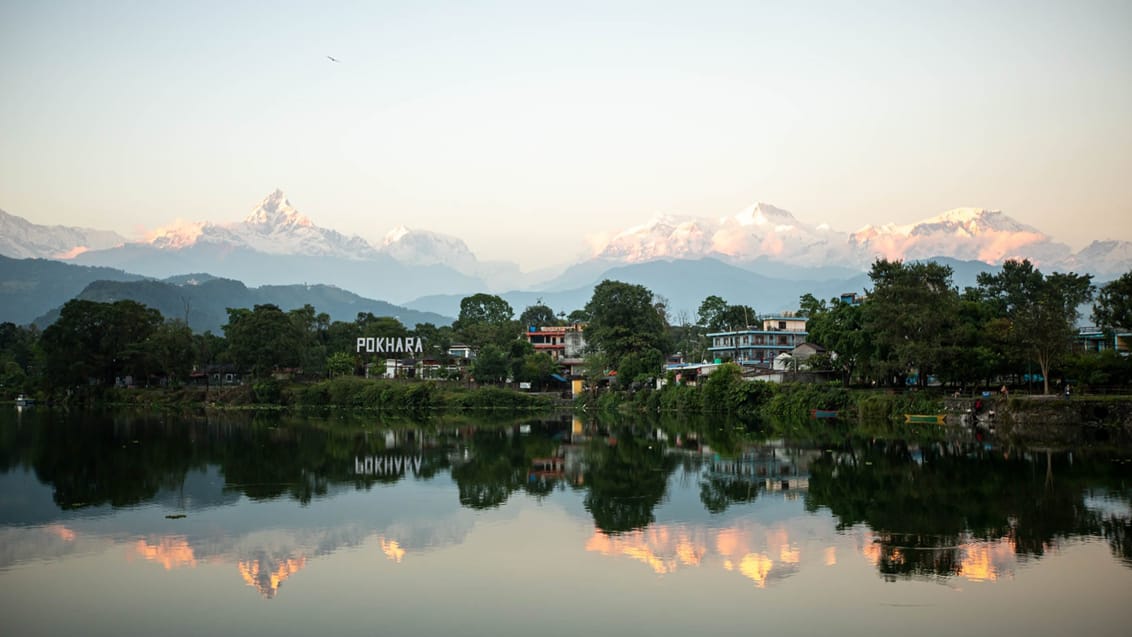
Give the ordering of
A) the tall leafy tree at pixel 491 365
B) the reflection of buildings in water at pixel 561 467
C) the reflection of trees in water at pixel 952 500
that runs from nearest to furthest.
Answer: the reflection of trees in water at pixel 952 500 → the reflection of buildings in water at pixel 561 467 → the tall leafy tree at pixel 491 365

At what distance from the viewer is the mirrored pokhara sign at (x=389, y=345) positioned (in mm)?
89375

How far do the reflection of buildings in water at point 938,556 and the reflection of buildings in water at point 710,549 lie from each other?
1.17 meters

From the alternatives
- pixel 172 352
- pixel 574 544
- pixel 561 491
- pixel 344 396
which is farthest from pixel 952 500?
pixel 172 352

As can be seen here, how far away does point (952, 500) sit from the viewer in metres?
20.5

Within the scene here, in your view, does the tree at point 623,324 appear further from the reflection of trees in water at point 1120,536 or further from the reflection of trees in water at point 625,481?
the reflection of trees in water at point 1120,536

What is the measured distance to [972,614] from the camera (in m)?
11.8

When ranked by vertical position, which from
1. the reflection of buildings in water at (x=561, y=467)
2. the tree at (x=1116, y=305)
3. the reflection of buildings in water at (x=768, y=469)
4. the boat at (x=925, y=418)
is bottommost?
the reflection of buildings in water at (x=561, y=467)

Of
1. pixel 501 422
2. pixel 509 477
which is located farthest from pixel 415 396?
pixel 509 477

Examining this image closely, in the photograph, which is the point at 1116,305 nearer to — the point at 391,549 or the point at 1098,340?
the point at 1098,340

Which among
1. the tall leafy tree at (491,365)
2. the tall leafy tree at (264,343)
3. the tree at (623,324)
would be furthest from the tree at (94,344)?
the tree at (623,324)

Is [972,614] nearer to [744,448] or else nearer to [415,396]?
[744,448]

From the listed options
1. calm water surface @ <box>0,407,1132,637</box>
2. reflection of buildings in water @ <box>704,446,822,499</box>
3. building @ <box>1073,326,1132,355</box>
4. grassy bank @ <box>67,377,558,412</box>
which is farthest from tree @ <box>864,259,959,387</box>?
grassy bank @ <box>67,377,558,412</box>

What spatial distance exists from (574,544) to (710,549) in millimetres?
2540

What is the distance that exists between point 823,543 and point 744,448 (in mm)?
17799
